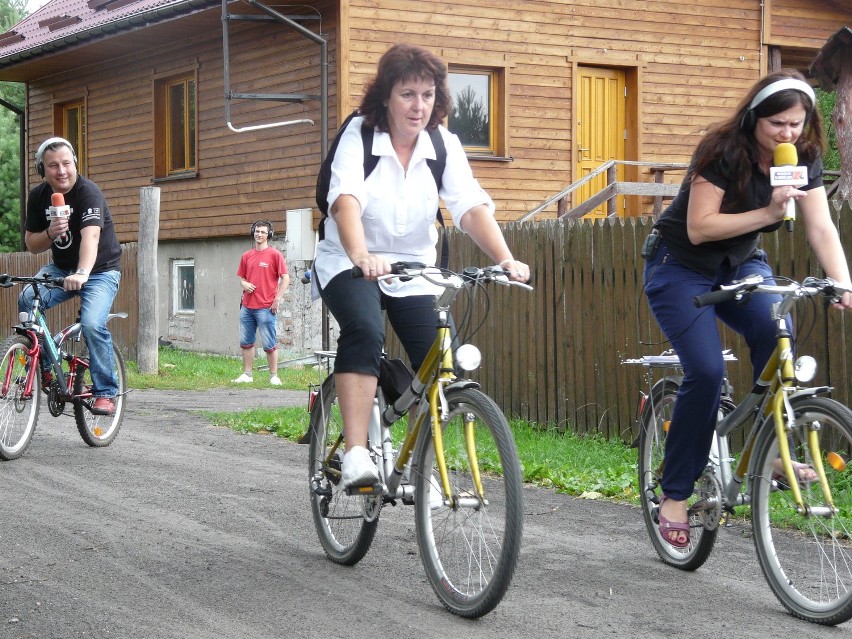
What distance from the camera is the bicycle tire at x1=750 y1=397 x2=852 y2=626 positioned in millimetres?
4371

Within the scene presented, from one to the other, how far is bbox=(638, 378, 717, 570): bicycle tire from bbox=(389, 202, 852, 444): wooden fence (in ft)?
8.52

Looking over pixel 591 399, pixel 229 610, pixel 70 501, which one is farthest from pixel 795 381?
pixel 591 399

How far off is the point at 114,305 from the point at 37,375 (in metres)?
13.2

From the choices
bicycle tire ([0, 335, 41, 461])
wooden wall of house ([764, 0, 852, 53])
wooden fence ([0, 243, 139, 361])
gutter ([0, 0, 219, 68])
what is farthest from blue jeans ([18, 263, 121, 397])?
wooden wall of house ([764, 0, 852, 53])

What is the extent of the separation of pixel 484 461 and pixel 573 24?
1677 cm

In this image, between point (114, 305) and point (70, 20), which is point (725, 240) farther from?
point (70, 20)

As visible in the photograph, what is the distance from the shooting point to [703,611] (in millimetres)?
4621

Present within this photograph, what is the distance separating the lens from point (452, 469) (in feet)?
15.3

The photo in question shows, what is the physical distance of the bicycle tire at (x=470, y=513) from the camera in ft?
14.0

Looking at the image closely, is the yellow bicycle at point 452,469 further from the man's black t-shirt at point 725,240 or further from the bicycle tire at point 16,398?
the bicycle tire at point 16,398

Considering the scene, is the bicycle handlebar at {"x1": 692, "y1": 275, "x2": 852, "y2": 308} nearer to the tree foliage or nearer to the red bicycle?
the red bicycle

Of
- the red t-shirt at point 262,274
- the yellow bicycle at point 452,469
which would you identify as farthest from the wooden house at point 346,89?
the yellow bicycle at point 452,469

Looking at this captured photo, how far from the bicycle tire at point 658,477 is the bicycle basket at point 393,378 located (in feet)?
3.53

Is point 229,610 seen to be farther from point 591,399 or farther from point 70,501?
point 591,399
